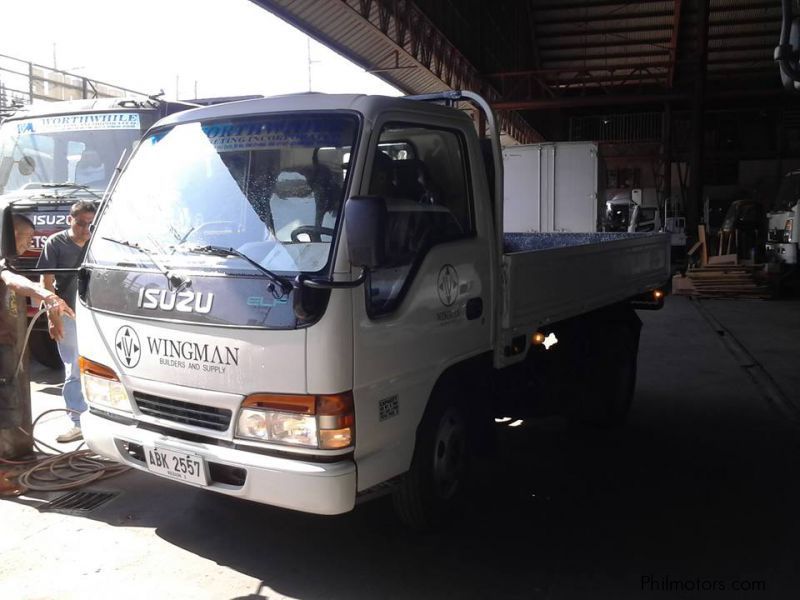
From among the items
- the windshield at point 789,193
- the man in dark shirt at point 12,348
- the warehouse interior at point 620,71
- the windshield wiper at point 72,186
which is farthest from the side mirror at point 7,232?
the windshield at point 789,193

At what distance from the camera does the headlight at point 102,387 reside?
3.45 m

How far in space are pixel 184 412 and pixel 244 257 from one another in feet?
2.49

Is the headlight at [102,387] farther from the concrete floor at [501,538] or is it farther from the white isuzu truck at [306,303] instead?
the concrete floor at [501,538]

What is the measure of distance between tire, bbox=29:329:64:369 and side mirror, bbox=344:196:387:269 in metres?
5.52

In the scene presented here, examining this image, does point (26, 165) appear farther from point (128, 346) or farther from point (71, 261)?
point (128, 346)

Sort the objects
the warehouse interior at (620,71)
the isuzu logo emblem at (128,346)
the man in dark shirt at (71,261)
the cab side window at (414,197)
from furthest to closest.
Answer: the warehouse interior at (620,71) → the man in dark shirt at (71,261) → the isuzu logo emblem at (128,346) → the cab side window at (414,197)

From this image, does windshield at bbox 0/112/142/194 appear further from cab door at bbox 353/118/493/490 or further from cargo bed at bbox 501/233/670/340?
cab door at bbox 353/118/493/490

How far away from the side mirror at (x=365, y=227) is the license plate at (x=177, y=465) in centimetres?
115

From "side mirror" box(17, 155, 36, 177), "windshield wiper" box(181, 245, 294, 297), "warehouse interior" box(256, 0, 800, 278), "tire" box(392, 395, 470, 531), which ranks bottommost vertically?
"tire" box(392, 395, 470, 531)

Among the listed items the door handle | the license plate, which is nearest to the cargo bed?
the door handle

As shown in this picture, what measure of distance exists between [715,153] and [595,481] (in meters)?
32.1

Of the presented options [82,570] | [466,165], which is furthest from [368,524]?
[466,165]

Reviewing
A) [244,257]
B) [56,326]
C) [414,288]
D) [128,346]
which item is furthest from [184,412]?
[56,326]

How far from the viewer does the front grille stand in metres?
3.10
